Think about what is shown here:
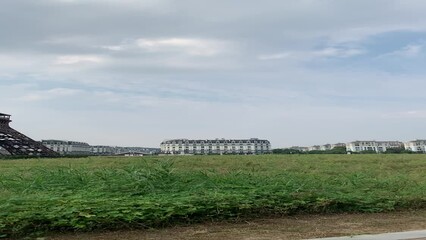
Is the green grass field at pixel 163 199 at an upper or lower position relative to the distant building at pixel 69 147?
lower

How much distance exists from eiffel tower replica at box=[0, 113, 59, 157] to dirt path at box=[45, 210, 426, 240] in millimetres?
34347

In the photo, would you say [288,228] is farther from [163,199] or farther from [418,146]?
[418,146]

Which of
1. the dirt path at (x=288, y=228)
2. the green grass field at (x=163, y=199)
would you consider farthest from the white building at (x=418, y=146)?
the dirt path at (x=288, y=228)

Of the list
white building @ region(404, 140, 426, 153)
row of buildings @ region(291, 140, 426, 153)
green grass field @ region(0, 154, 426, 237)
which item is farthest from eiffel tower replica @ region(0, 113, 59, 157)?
Answer: white building @ region(404, 140, 426, 153)

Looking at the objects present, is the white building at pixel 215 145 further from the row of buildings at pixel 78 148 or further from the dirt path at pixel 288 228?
the dirt path at pixel 288 228

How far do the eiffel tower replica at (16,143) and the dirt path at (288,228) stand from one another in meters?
34.3

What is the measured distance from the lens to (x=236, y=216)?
6898mm

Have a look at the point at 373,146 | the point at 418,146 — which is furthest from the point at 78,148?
the point at 418,146

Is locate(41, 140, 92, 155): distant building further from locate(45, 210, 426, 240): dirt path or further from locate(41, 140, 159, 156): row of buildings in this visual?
locate(45, 210, 426, 240): dirt path

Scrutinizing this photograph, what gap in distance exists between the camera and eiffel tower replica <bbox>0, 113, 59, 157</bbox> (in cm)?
3741

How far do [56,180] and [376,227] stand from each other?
6.15 m

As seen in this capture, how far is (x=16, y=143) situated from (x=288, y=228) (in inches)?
1449

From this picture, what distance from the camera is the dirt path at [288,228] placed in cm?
580

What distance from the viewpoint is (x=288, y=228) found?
21.2 feet
